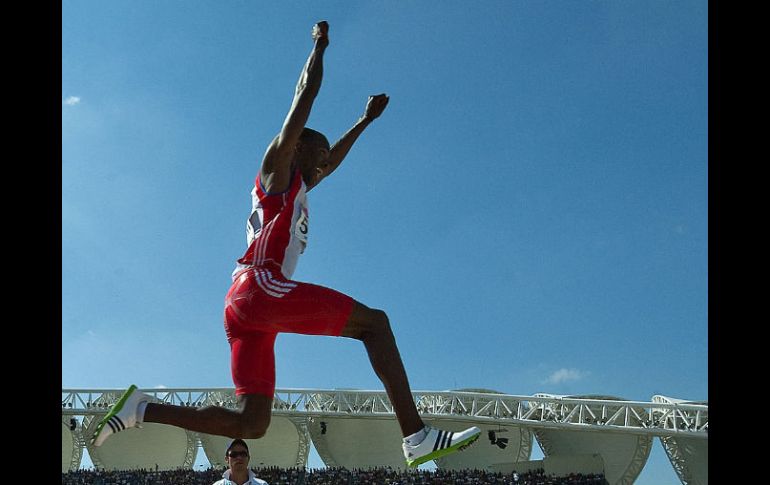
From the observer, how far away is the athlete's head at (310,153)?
5.07 m

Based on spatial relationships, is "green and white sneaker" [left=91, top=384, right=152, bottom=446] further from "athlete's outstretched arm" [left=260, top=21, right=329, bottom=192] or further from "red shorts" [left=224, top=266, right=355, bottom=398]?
"athlete's outstretched arm" [left=260, top=21, right=329, bottom=192]

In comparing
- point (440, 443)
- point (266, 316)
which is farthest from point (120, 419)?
point (440, 443)

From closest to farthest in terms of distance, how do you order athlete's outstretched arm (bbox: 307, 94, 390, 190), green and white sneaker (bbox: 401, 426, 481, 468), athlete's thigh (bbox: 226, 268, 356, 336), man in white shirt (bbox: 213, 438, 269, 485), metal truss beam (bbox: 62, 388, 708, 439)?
green and white sneaker (bbox: 401, 426, 481, 468), athlete's thigh (bbox: 226, 268, 356, 336), athlete's outstretched arm (bbox: 307, 94, 390, 190), man in white shirt (bbox: 213, 438, 269, 485), metal truss beam (bbox: 62, 388, 708, 439)

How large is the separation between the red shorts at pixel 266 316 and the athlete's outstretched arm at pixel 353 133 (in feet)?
3.28

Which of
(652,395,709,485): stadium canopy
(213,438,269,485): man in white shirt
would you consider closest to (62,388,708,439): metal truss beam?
(652,395,709,485): stadium canopy

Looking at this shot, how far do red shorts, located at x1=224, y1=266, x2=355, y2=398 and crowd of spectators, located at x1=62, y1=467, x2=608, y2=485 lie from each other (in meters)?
38.5

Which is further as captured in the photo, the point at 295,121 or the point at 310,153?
the point at 310,153

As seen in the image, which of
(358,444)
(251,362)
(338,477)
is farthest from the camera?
(358,444)

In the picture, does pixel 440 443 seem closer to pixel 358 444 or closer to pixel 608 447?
pixel 608 447

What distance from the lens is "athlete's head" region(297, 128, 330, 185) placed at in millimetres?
5070

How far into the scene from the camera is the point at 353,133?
5.80 metres

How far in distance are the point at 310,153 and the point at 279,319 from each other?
114 centimetres
